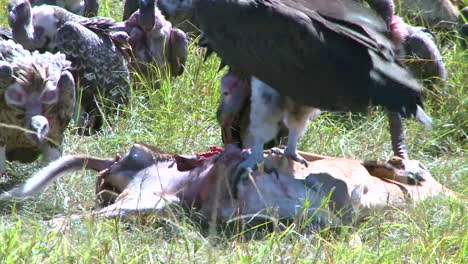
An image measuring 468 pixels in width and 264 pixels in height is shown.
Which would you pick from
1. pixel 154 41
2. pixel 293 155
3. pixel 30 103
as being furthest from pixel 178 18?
pixel 293 155

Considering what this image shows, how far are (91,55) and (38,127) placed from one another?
170cm

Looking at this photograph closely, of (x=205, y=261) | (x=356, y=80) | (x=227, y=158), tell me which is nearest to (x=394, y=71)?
(x=356, y=80)

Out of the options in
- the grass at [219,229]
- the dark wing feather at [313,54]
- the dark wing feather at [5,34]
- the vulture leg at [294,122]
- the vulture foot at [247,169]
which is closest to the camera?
the grass at [219,229]

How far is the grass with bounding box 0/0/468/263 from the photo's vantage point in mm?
3900

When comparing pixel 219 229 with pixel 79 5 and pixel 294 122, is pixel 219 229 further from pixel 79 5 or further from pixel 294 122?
pixel 79 5

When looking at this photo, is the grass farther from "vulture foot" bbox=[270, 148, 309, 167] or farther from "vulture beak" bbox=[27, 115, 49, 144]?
"vulture foot" bbox=[270, 148, 309, 167]

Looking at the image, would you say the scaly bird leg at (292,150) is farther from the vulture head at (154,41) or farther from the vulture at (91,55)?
the vulture head at (154,41)

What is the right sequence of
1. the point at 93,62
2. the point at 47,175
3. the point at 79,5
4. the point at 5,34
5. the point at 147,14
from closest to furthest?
1. the point at 47,175
2. the point at 93,62
3. the point at 5,34
4. the point at 147,14
5. the point at 79,5

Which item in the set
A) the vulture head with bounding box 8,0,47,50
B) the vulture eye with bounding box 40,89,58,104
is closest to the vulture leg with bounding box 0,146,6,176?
the vulture eye with bounding box 40,89,58,104

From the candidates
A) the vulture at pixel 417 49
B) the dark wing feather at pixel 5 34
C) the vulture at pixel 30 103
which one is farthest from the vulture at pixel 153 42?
the vulture at pixel 30 103

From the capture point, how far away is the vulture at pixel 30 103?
537 centimetres

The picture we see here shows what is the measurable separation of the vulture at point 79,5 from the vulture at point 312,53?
10.4 feet

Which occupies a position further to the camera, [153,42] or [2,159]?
[153,42]

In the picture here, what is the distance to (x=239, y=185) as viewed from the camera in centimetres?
473
